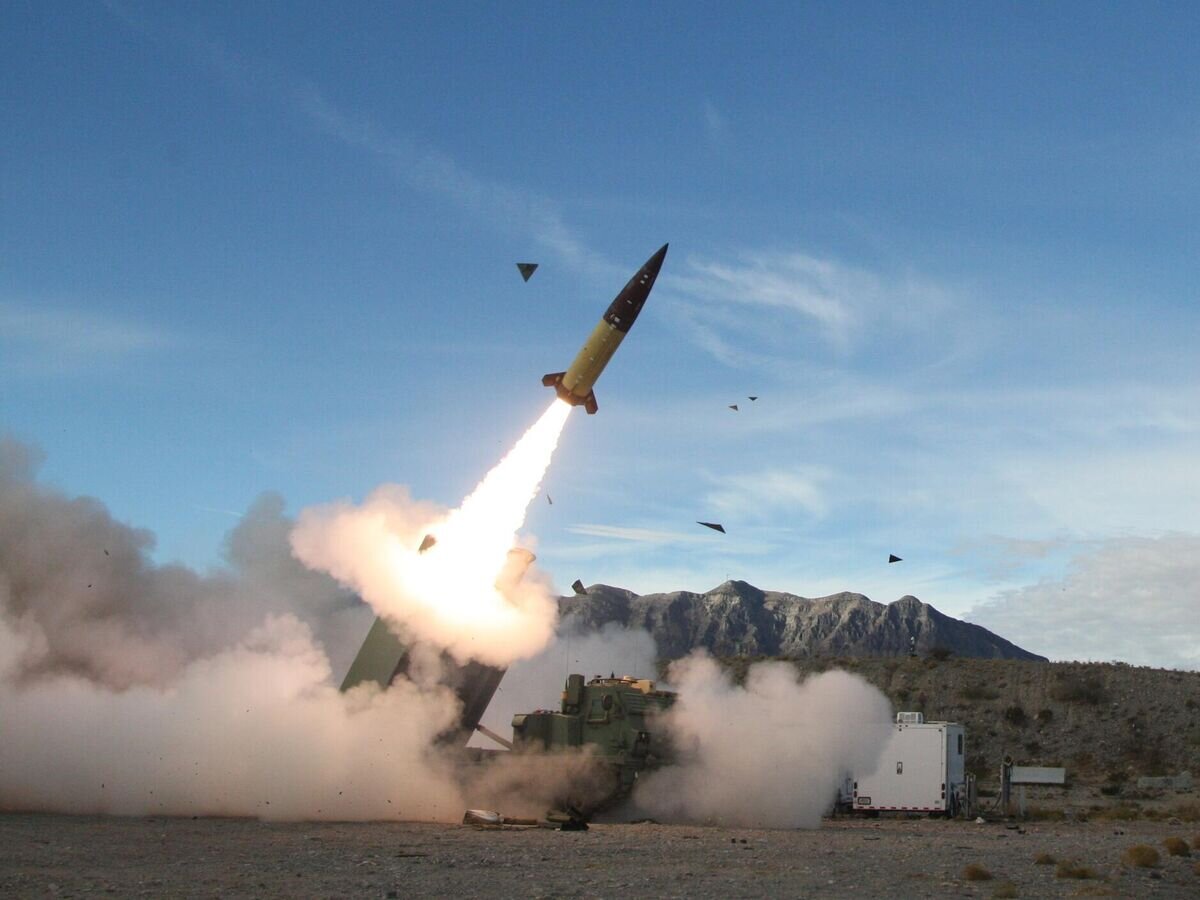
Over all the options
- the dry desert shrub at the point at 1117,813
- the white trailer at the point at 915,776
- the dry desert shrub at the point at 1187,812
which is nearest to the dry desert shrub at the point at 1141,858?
the white trailer at the point at 915,776

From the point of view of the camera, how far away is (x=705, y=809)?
81.5 feet

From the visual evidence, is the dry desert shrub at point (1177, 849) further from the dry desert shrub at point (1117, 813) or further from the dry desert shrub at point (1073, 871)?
the dry desert shrub at point (1117, 813)

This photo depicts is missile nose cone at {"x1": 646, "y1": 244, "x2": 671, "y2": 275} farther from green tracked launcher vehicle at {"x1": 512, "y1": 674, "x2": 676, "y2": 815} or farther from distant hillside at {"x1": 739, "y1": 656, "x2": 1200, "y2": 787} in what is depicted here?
distant hillside at {"x1": 739, "y1": 656, "x2": 1200, "y2": 787}

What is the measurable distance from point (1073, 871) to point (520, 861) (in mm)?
6993

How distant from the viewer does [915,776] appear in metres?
28.9

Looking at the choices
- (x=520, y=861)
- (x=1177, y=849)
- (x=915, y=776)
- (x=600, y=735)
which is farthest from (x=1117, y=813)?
(x=520, y=861)

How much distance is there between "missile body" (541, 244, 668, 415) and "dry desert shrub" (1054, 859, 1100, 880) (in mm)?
11697

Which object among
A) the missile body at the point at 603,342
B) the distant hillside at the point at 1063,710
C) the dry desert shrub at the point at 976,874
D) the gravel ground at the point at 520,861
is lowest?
the gravel ground at the point at 520,861

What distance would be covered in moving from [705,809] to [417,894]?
13571 mm

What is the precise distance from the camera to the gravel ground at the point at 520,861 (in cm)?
1266

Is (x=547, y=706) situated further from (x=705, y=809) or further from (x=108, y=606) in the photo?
(x=108, y=606)

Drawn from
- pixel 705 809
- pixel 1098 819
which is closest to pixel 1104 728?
pixel 1098 819

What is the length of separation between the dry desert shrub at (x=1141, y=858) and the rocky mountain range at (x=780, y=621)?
91073 mm

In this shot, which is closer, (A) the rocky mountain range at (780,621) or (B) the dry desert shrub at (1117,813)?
(B) the dry desert shrub at (1117,813)
